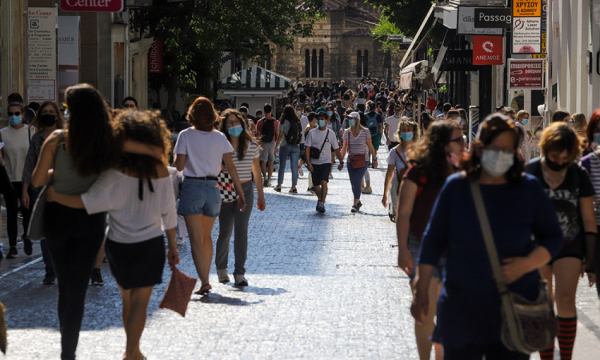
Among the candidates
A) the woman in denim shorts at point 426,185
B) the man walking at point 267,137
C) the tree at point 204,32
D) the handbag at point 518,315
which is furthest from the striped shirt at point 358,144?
the handbag at point 518,315

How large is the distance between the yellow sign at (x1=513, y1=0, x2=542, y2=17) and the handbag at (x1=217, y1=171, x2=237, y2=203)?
532 inches

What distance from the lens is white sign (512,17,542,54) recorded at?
2119 centimetres

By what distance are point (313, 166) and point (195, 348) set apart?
998 centimetres

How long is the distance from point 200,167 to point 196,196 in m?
0.25

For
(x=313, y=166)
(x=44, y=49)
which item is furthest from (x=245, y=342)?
(x=44, y=49)

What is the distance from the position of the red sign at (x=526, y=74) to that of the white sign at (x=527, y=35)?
4.43ft

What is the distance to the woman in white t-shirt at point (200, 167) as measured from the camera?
8531 millimetres

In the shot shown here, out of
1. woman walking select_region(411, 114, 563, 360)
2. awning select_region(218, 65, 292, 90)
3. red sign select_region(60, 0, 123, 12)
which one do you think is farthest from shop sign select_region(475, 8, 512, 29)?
woman walking select_region(411, 114, 563, 360)

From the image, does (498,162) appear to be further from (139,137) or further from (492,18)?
(492,18)

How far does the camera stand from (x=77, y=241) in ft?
18.9

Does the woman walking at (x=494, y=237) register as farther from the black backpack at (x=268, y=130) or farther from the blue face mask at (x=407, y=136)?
the black backpack at (x=268, y=130)

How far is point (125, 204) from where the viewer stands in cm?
566

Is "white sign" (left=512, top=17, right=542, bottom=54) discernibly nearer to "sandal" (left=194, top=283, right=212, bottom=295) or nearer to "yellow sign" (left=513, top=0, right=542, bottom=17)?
"yellow sign" (left=513, top=0, right=542, bottom=17)

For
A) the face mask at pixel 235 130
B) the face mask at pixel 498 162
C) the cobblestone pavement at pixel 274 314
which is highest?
the face mask at pixel 235 130
